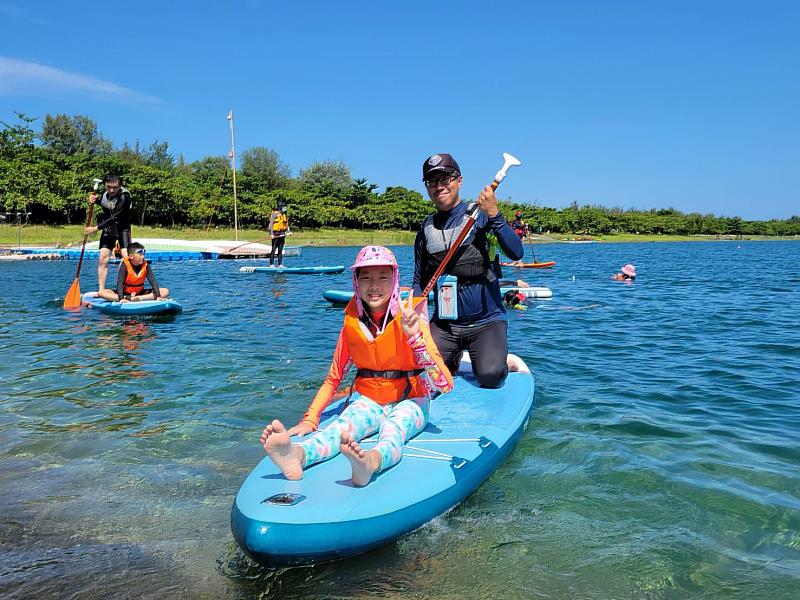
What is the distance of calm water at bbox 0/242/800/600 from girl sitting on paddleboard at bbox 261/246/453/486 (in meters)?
0.64

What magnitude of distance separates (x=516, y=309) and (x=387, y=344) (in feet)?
32.3

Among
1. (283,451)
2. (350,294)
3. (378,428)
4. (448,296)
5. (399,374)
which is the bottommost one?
(350,294)

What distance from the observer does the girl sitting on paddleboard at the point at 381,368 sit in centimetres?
363

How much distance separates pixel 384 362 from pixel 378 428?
43 centimetres

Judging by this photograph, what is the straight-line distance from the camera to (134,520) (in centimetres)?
347

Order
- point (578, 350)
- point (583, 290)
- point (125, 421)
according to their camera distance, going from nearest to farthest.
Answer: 1. point (125, 421)
2. point (578, 350)
3. point (583, 290)

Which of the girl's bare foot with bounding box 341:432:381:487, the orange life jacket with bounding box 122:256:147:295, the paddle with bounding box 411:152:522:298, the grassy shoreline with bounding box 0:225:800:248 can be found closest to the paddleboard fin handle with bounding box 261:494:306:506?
the girl's bare foot with bounding box 341:432:381:487

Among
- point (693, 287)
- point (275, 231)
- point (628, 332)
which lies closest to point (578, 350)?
point (628, 332)

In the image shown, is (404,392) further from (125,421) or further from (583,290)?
(583,290)

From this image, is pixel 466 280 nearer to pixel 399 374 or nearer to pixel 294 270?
pixel 399 374

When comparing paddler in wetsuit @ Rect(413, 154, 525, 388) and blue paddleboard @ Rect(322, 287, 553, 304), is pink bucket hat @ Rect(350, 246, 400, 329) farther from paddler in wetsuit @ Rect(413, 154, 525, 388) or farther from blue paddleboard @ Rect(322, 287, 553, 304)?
blue paddleboard @ Rect(322, 287, 553, 304)

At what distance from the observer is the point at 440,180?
4754mm

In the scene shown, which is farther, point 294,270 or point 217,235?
point 217,235

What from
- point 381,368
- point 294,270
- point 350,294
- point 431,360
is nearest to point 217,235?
point 294,270
